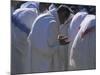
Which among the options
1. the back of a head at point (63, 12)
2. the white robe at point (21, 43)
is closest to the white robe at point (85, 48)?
the back of a head at point (63, 12)

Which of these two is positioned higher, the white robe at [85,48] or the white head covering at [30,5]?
the white head covering at [30,5]

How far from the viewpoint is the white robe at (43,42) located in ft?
4.58

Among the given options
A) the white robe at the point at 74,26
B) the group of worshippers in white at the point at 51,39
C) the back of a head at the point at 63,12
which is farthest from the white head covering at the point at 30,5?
the white robe at the point at 74,26

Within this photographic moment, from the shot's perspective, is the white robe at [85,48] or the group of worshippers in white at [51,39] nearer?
the group of worshippers in white at [51,39]

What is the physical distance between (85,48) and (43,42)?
0.38m

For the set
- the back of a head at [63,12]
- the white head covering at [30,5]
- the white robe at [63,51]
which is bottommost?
the white robe at [63,51]

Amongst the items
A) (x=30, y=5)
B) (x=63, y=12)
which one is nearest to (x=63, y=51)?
(x=63, y=12)

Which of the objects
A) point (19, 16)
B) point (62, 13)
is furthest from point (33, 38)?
point (62, 13)

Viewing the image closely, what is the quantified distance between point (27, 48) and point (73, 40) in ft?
1.27

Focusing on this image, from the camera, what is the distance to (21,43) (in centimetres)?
136

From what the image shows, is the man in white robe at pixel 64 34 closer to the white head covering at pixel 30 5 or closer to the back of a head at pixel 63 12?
the back of a head at pixel 63 12

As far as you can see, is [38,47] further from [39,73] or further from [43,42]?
[39,73]

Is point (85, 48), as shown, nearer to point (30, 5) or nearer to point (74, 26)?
point (74, 26)

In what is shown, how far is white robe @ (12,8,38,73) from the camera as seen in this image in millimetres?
1338
